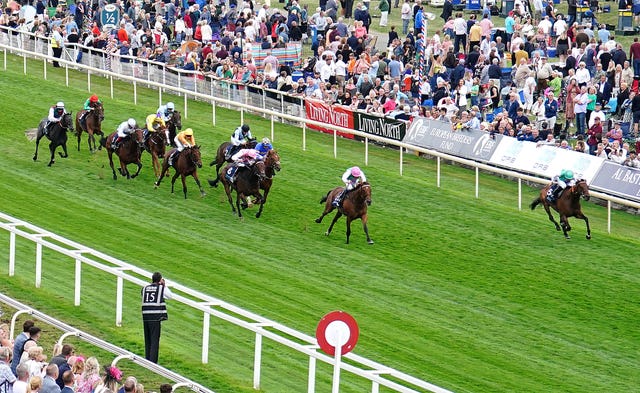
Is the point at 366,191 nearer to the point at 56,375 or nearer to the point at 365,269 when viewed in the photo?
the point at 365,269

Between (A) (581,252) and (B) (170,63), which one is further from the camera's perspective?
(B) (170,63)

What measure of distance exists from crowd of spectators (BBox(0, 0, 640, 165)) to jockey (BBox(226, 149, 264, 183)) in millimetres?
5327

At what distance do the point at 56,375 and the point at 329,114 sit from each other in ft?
57.4

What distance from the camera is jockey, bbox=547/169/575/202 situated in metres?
22.3

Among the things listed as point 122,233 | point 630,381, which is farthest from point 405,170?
point 630,381

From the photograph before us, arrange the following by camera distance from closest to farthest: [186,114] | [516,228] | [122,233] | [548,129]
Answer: [122,233] < [516,228] < [548,129] < [186,114]

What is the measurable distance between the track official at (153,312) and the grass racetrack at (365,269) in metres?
0.29

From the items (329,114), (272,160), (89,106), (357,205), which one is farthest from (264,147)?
(329,114)

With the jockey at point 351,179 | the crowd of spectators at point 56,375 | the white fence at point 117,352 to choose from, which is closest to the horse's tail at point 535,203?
the jockey at point 351,179

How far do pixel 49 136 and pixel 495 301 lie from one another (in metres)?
9.86

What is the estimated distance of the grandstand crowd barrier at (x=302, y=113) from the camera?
23.7 m

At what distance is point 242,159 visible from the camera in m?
22.6

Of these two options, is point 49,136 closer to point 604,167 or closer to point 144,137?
point 144,137

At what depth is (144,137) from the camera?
2469cm
